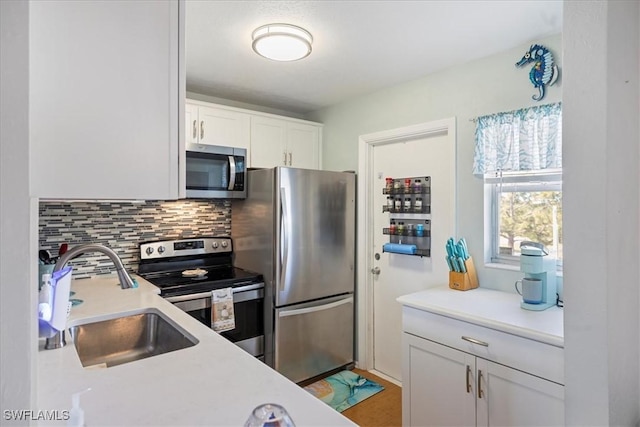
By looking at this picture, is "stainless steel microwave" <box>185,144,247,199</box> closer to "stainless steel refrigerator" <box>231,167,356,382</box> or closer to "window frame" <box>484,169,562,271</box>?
"stainless steel refrigerator" <box>231,167,356,382</box>

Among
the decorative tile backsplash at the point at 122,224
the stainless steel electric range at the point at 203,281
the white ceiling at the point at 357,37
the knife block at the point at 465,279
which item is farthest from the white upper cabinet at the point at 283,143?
the knife block at the point at 465,279

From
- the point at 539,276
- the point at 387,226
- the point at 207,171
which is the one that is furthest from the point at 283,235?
the point at 539,276

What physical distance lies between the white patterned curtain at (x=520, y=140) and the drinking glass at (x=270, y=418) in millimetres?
1995

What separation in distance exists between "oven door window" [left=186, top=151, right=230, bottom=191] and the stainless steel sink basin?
46.2 inches

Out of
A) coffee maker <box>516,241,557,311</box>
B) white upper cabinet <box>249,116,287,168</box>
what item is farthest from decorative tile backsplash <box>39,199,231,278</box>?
coffee maker <box>516,241,557,311</box>

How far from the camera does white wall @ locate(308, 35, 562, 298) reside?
2150mm

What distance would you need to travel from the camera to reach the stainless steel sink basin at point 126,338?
148cm

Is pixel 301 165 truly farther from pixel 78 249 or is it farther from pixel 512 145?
pixel 78 249

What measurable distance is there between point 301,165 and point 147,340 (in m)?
2.07

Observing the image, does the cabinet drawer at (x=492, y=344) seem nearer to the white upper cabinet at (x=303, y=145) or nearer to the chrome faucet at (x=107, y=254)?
the chrome faucet at (x=107, y=254)

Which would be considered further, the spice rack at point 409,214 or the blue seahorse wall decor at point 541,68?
the spice rack at point 409,214

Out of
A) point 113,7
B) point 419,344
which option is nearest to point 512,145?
point 419,344

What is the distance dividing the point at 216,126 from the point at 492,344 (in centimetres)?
238

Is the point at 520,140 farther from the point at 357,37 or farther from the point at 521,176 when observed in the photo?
the point at 357,37
